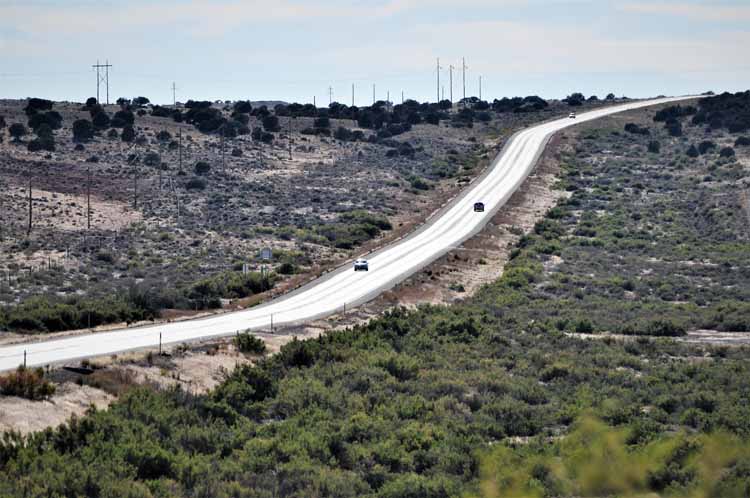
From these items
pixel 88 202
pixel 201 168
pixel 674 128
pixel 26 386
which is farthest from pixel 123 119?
pixel 26 386

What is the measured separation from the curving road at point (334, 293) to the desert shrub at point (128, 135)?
36.5 m

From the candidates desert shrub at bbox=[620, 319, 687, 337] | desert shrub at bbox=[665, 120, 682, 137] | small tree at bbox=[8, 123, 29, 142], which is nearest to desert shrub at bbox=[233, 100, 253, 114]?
small tree at bbox=[8, 123, 29, 142]

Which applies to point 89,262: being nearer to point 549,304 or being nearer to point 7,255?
point 7,255

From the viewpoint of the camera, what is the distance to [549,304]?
46781mm

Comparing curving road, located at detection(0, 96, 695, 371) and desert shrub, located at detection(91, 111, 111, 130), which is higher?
desert shrub, located at detection(91, 111, 111, 130)

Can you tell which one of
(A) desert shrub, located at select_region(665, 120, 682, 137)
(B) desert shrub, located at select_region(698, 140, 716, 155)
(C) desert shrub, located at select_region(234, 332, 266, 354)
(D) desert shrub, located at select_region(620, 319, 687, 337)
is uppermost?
(A) desert shrub, located at select_region(665, 120, 682, 137)

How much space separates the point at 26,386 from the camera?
949 inches

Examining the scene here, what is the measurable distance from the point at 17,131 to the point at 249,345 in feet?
254

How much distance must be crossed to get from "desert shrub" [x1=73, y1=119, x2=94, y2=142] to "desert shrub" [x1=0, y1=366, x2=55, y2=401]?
281 ft

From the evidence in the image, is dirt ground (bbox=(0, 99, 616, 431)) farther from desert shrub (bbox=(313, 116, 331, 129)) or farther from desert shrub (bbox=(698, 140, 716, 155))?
desert shrub (bbox=(313, 116, 331, 129))

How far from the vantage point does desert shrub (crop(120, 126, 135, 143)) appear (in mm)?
108312

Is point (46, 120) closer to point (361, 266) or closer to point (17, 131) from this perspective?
point (17, 131)

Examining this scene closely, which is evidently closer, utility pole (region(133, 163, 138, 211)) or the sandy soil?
the sandy soil

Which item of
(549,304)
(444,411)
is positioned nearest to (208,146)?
(549,304)
